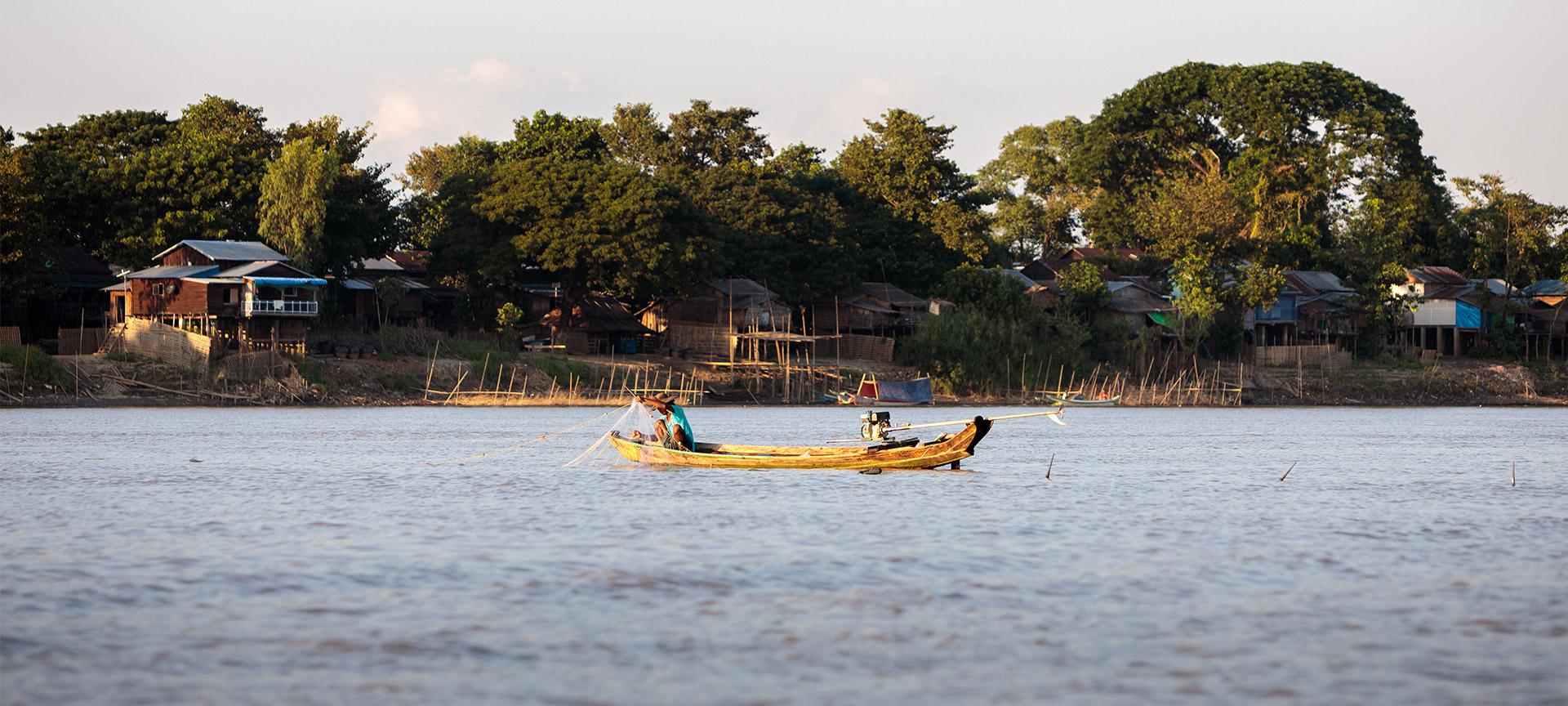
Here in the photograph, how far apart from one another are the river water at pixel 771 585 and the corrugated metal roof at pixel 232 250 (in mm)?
25789

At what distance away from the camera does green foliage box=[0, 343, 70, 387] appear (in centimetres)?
5053

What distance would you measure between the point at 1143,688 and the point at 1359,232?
228ft

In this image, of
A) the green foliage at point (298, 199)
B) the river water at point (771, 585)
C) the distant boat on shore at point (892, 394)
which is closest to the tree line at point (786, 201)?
the green foliage at point (298, 199)

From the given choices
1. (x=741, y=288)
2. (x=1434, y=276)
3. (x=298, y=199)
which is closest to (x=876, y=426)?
(x=298, y=199)

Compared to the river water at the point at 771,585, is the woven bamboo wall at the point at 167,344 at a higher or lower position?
higher

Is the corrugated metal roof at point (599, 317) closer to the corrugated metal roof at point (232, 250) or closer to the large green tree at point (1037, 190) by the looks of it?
the corrugated metal roof at point (232, 250)

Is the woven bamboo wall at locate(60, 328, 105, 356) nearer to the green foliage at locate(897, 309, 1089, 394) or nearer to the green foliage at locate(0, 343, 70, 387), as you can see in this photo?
the green foliage at locate(0, 343, 70, 387)

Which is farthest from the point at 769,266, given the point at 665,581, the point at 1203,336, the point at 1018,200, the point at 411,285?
the point at 665,581

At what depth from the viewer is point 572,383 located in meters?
59.5

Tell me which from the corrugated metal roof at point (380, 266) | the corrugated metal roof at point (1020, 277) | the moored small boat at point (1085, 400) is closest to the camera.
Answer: the moored small boat at point (1085, 400)

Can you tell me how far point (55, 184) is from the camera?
56719 millimetres

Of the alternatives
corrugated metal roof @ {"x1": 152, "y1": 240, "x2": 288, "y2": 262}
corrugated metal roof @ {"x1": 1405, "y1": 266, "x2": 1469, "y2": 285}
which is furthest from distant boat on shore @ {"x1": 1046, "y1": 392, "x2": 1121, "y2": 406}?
corrugated metal roof @ {"x1": 152, "y1": 240, "x2": 288, "y2": 262}

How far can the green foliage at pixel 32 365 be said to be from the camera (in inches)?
1989

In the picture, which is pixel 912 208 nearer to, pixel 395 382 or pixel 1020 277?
pixel 1020 277
